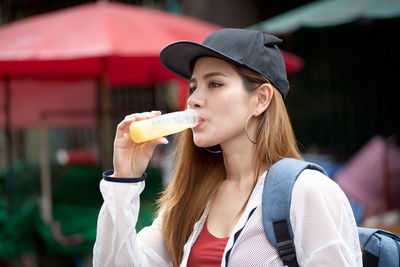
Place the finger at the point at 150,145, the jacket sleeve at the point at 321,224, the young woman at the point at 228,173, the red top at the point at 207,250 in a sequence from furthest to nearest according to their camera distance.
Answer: the finger at the point at 150,145 < the red top at the point at 207,250 < the young woman at the point at 228,173 < the jacket sleeve at the point at 321,224

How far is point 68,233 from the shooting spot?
16.6 feet

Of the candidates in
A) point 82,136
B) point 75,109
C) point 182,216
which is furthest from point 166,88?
point 182,216

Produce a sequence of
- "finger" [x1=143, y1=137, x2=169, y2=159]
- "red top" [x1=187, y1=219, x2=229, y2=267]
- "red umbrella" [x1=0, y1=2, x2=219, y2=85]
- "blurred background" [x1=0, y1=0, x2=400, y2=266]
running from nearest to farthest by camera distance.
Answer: "red top" [x1=187, y1=219, x2=229, y2=267] → "finger" [x1=143, y1=137, x2=169, y2=159] → "red umbrella" [x1=0, y1=2, x2=219, y2=85] → "blurred background" [x1=0, y1=0, x2=400, y2=266]

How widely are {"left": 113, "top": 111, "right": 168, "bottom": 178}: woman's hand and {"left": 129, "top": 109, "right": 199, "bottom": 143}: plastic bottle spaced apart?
0.12ft

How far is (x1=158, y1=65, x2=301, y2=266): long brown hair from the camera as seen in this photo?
6.84 ft

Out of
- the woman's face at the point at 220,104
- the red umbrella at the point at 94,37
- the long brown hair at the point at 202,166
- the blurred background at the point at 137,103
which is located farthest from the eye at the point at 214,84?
the red umbrella at the point at 94,37

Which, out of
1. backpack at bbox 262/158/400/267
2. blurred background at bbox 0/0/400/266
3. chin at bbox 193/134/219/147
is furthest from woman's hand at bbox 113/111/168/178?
blurred background at bbox 0/0/400/266

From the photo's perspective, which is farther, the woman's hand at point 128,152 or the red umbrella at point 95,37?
the red umbrella at point 95,37

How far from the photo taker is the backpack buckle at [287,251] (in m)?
1.77

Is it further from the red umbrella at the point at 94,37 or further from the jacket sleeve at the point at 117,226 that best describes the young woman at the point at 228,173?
the red umbrella at the point at 94,37

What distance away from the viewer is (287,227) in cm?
178

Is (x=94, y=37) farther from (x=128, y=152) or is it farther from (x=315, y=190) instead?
(x=315, y=190)

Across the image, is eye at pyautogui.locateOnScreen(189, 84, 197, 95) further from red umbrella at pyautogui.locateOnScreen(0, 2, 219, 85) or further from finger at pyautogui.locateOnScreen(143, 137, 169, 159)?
red umbrella at pyautogui.locateOnScreen(0, 2, 219, 85)

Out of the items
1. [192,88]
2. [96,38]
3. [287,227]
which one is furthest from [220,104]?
[96,38]
